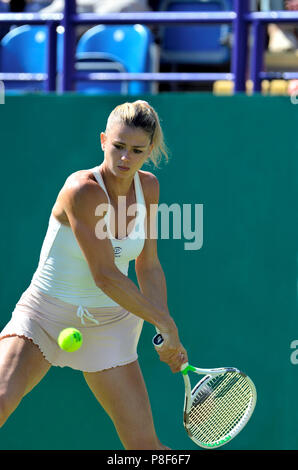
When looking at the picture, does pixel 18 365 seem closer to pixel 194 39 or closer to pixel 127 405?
pixel 127 405

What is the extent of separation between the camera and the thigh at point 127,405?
131 inches

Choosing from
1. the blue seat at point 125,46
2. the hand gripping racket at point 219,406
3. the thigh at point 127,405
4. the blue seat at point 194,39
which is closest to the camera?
the thigh at point 127,405

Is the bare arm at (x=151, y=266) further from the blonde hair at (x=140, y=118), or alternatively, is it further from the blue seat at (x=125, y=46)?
the blue seat at (x=125, y=46)

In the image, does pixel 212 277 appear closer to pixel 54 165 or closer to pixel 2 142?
pixel 54 165

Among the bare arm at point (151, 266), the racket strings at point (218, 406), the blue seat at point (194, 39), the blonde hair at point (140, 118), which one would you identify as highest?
the blue seat at point (194, 39)

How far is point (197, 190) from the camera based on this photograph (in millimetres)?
3971

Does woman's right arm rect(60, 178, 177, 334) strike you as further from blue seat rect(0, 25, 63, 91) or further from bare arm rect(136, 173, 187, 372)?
blue seat rect(0, 25, 63, 91)

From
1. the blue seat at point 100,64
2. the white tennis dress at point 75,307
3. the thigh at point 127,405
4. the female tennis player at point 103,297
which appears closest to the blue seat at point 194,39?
the blue seat at point 100,64

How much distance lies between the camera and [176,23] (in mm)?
4129

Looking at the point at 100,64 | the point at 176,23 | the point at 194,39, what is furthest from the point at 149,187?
the point at 194,39

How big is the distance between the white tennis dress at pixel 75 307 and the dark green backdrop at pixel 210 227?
628 millimetres

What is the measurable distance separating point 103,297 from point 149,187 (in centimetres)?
52
